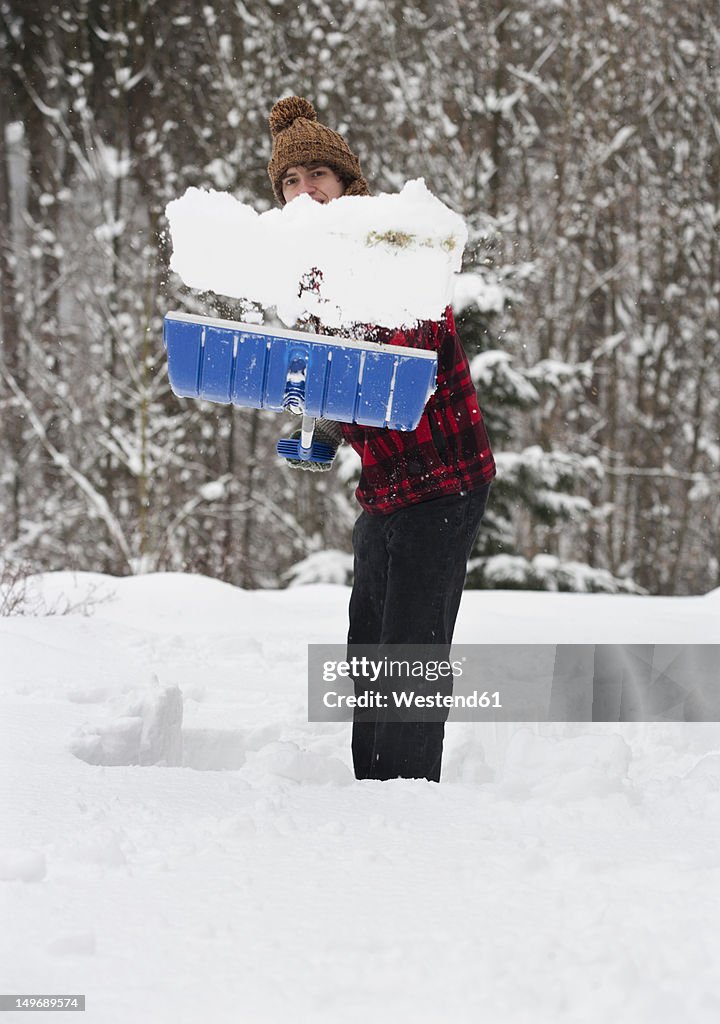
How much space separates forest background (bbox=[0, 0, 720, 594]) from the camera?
384 inches

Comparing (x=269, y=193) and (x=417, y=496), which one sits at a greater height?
(x=269, y=193)

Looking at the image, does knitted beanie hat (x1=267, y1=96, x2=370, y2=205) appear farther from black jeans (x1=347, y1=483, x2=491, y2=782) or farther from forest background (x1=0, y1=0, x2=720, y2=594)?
forest background (x1=0, y1=0, x2=720, y2=594)

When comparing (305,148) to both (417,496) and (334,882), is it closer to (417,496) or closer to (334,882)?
(417,496)

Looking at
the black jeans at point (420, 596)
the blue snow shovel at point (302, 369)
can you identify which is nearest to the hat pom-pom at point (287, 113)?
the blue snow shovel at point (302, 369)

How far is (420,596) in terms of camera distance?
2242mm

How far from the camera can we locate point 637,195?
10398 millimetres

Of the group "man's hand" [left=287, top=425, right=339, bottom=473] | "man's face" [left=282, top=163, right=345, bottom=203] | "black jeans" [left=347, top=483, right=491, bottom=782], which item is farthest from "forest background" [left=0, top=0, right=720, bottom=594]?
"man's face" [left=282, top=163, right=345, bottom=203]

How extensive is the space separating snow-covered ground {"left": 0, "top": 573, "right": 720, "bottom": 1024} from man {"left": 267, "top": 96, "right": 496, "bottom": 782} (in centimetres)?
23

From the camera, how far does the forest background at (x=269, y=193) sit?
32.0ft

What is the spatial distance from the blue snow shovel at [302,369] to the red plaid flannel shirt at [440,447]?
37cm

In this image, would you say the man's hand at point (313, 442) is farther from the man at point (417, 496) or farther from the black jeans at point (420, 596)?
the black jeans at point (420, 596)

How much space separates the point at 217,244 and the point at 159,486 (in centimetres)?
824

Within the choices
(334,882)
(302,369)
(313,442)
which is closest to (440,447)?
(313,442)

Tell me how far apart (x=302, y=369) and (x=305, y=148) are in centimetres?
77
